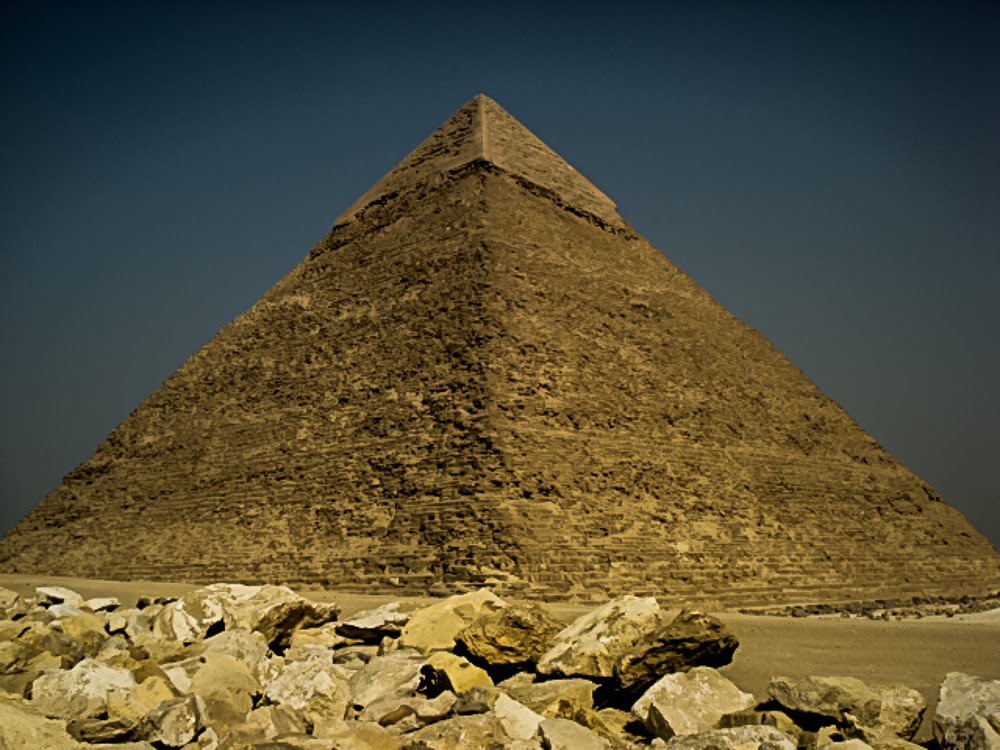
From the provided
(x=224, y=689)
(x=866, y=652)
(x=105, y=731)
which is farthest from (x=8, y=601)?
(x=866, y=652)

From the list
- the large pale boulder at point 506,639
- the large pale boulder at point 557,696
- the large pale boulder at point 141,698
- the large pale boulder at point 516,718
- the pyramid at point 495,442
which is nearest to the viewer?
the large pale boulder at point 516,718

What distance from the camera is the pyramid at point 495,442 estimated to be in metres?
15.0

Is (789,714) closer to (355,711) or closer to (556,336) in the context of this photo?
(355,711)

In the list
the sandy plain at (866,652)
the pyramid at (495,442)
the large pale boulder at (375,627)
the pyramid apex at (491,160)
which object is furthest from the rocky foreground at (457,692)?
the pyramid apex at (491,160)

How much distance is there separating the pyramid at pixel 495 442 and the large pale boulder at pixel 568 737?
8561 millimetres

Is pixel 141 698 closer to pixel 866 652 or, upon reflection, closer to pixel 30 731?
pixel 30 731

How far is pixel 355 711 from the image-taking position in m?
4.96

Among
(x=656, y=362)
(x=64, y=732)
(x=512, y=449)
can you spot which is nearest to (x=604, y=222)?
(x=656, y=362)

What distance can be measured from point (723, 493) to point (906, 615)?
182 inches

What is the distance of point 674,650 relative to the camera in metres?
5.62

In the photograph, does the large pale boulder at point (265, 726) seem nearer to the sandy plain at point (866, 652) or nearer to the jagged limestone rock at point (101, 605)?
the sandy plain at point (866, 652)

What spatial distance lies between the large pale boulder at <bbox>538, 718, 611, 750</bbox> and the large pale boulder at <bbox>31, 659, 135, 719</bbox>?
238 cm

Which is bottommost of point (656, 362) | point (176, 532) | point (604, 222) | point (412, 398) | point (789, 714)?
point (176, 532)

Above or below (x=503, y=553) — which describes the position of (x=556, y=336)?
above
